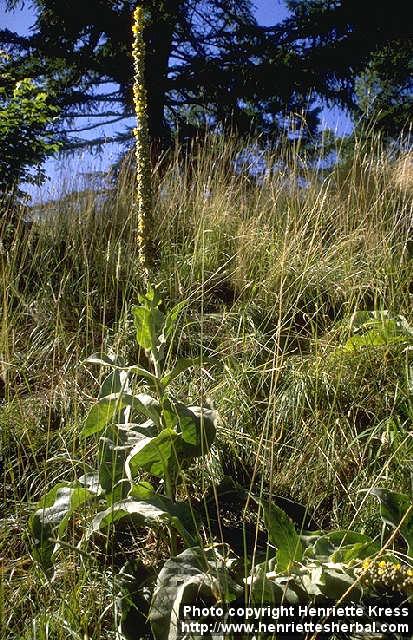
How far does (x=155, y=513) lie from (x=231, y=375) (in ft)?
3.62

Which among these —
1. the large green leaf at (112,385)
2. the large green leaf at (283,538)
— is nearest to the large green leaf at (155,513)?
the large green leaf at (283,538)

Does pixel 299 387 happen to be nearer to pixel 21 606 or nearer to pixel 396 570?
pixel 396 570

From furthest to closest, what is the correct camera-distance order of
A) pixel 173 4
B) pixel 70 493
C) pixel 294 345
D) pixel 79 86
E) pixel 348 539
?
pixel 79 86
pixel 173 4
pixel 294 345
pixel 70 493
pixel 348 539

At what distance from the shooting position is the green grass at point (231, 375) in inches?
73.7

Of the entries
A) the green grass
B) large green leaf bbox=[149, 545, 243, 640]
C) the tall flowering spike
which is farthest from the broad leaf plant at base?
the tall flowering spike

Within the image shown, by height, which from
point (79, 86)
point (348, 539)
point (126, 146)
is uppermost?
point (79, 86)

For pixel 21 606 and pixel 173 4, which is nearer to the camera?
pixel 21 606

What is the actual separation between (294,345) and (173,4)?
7.65 m

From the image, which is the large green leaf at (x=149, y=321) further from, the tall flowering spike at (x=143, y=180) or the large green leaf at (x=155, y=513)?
the large green leaf at (x=155, y=513)

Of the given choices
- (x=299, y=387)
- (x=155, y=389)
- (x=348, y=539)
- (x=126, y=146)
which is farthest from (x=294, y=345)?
(x=126, y=146)

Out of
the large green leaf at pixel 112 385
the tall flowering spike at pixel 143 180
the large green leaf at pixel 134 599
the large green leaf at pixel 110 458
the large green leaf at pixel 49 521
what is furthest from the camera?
the tall flowering spike at pixel 143 180

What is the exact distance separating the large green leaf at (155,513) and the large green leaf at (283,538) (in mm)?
212

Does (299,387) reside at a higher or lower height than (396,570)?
higher

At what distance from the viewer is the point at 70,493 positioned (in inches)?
70.6
